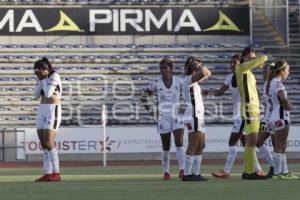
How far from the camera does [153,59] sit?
3119 cm

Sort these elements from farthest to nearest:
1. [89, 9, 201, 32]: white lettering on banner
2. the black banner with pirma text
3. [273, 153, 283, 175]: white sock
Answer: [89, 9, 201, 32]: white lettering on banner
the black banner with pirma text
[273, 153, 283, 175]: white sock

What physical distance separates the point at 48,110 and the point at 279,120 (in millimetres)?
3671

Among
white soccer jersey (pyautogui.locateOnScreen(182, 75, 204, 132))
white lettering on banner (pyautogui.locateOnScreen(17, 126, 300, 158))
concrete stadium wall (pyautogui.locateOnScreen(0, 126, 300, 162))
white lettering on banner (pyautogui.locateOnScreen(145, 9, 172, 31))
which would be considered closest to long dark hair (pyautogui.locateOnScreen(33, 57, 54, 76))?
white soccer jersey (pyautogui.locateOnScreen(182, 75, 204, 132))

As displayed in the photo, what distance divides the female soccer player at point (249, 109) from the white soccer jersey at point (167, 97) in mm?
1203

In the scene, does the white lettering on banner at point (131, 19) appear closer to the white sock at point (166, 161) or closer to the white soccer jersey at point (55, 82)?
the white sock at point (166, 161)

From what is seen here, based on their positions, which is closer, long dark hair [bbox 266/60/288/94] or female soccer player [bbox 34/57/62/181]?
female soccer player [bbox 34/57/62/181]

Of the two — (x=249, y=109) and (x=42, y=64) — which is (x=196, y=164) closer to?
(x=249, y=109)

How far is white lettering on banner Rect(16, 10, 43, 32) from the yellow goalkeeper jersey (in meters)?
19.0

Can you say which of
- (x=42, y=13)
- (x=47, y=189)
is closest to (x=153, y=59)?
(x=42, y=13)

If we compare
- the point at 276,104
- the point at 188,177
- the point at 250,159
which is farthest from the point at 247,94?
the point at 188,177

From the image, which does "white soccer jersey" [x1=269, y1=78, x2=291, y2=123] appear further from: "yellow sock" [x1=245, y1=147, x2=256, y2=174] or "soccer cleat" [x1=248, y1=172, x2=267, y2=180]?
"soccer cleat" [x1=248, y1=172, x2=267, y2=180]

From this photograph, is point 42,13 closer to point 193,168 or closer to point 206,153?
point 206,153

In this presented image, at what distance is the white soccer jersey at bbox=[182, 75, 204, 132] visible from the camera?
547 inches

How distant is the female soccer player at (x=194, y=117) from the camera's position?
13.7m
